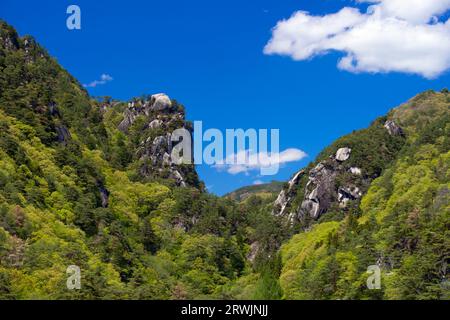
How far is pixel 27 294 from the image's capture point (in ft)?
234

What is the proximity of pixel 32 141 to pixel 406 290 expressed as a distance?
323 ft

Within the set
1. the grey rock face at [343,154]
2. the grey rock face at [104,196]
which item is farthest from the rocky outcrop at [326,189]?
the grey rock face at [104,196]

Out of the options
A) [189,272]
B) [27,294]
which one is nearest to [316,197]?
[189,272]

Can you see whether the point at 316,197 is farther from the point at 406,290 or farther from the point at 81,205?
the point at 406,290

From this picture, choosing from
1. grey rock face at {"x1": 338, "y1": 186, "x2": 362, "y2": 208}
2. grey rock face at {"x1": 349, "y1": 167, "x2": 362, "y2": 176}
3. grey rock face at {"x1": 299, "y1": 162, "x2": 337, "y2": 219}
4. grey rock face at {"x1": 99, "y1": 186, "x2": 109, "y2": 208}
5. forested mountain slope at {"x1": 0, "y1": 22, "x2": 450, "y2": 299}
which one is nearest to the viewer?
forested mountain slope at {"x1": 0, "y1": 22, "x2": 450, "y2": 299}

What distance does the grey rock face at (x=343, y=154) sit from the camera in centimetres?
18800

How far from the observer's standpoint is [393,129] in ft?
646

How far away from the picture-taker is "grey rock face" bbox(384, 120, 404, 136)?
196250mm

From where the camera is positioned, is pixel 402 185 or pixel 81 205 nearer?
pixel 81 205

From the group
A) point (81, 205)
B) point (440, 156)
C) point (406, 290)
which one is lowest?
point (406, 290)

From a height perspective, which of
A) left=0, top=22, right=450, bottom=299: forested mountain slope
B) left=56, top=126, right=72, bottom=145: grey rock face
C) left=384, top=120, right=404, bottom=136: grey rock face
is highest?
left=384, top=120, right=404, bottom=136: grey rock face

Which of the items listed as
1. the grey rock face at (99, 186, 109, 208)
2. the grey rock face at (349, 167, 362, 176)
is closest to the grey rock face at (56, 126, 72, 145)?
the grey rock face at (99, 186, 109, 208)

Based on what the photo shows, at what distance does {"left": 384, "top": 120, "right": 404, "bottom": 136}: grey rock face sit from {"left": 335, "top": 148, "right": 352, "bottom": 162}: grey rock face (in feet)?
62.2

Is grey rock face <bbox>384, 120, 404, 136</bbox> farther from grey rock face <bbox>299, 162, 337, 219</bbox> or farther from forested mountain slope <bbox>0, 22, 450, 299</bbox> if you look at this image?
grey rock face <bbox>299, 162, 337, 219</bbox>
